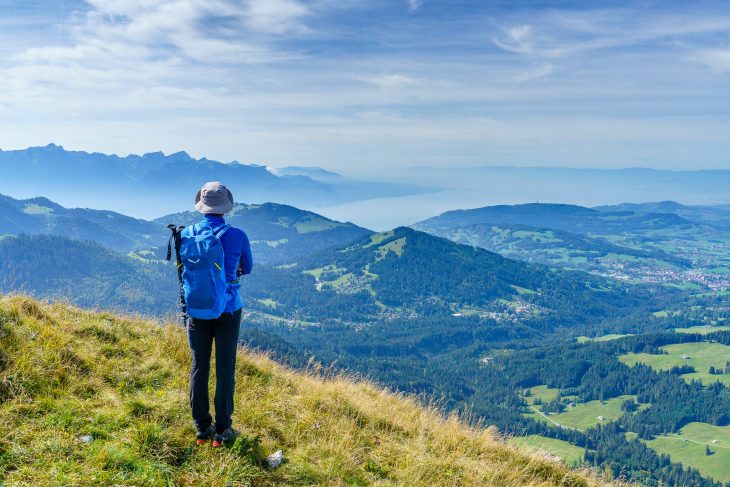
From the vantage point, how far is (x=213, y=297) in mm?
7195

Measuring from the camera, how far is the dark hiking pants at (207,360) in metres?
7.54

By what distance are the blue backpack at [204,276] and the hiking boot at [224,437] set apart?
203 centimetres

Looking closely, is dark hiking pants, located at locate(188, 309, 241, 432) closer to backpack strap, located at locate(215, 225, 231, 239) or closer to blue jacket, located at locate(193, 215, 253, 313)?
blue jacket, located at locate(193, 215, 253, 313)

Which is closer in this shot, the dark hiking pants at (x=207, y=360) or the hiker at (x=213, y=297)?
the hiker at (x=213, y=297)

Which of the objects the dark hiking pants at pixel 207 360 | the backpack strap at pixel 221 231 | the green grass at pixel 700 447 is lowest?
the green grass at pixel 700 447

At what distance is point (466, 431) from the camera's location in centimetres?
1006

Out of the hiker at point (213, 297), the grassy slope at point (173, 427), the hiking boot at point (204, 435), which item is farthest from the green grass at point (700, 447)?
the hiker at point (213, 297)

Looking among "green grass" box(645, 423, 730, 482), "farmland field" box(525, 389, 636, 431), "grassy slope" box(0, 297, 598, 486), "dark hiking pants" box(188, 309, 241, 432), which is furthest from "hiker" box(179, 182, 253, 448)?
"farmland field" box(525, 389, 636, 431)

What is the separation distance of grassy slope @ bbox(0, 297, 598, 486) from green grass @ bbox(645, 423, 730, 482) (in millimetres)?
163655

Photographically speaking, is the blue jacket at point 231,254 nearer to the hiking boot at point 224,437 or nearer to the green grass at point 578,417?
the hiking boot at point 224,437

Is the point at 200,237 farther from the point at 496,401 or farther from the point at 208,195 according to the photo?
the point at 496,401

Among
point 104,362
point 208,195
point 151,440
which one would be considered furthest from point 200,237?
point 104,362

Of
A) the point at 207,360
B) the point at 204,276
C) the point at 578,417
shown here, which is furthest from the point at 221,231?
the point at 578,417

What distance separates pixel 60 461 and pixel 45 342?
3.99 metres
